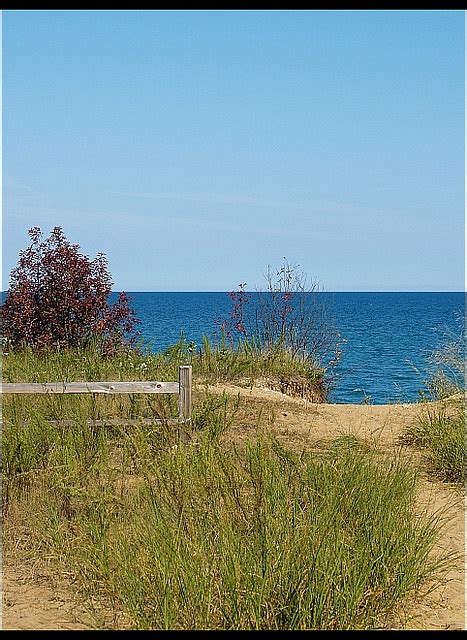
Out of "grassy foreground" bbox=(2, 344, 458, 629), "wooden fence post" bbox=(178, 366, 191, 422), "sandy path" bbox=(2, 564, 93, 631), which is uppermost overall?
"wooden fence post" bbox=(178, 366, 191, 422)

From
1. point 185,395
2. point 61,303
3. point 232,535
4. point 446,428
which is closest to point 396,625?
point 232,535

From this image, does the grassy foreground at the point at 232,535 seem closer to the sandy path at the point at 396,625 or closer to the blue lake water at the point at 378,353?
the sandy path at the point at 396,625

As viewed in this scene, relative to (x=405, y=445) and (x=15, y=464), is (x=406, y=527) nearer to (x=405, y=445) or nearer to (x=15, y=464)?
(x=15, y=464)

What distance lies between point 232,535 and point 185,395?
412cm

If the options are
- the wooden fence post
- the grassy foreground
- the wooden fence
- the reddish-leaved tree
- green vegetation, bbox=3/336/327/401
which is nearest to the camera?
the grassy foreground

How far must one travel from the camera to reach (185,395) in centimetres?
851

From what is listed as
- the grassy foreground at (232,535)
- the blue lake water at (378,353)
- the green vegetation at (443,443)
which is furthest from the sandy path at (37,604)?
the blue lake water at (378,353)

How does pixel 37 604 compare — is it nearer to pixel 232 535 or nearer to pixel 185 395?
pixel 232 535

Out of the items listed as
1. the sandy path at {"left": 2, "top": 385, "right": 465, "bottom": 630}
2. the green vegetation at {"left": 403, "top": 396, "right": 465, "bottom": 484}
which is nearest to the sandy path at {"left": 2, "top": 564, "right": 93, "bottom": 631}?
the sandy path at {"left": 2, "top": 385, "right": 465, "bottom": 630}

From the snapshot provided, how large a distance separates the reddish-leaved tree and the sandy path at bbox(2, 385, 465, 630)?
148 inches

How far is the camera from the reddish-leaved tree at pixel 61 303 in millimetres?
13305

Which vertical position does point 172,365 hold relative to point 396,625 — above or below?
above

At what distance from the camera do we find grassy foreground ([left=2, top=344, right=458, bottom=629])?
4.25 m

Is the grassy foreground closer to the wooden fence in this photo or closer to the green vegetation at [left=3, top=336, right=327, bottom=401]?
the wooden fence
